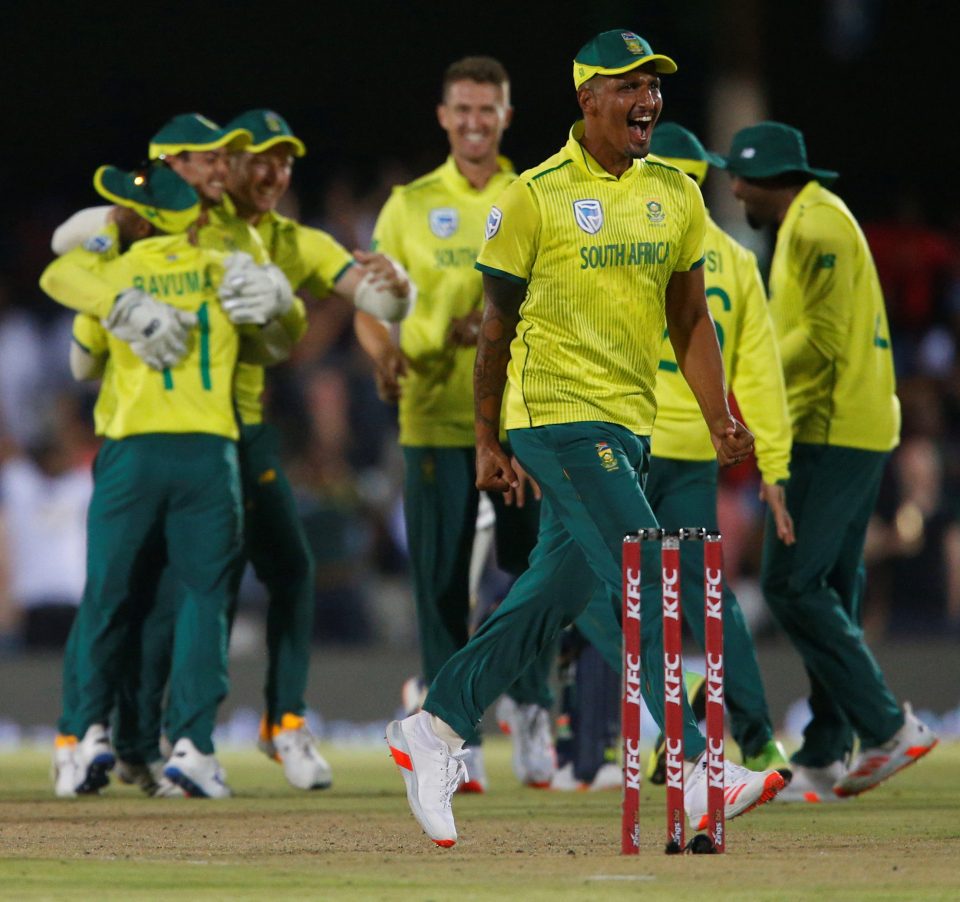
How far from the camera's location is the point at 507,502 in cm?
813

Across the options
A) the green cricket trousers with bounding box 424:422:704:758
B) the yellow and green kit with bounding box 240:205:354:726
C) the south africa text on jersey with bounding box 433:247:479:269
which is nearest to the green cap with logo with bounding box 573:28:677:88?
the green cricket trousers with bounding box 424:422:704:758

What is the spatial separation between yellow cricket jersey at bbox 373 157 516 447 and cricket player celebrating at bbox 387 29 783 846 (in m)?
2.23

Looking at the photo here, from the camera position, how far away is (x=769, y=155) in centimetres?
802

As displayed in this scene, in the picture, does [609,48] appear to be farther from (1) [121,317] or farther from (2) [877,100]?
(2) [877,100]

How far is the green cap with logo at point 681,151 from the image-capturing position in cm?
791

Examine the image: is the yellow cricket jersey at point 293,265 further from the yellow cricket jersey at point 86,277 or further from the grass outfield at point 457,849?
the grass outfield at point 457,849

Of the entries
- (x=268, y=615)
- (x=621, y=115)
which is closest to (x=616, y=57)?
(x=621, y=115)

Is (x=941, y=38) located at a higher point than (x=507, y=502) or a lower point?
higher

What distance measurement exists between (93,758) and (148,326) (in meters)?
1.61

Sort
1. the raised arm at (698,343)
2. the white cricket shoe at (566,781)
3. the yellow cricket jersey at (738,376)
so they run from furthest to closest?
the white cricket shoe at (566,781) < the yellow cricket jersey at (738,376) < the raised arm at (698,343)

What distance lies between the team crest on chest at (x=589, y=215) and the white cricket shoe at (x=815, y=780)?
2.84 meters

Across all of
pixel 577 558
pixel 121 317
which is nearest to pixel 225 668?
pixel 121 317

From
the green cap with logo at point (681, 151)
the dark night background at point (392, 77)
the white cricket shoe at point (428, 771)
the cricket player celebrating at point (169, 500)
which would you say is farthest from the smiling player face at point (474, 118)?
the dark night background at point (392, 77)

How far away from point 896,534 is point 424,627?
5356 millimetres
